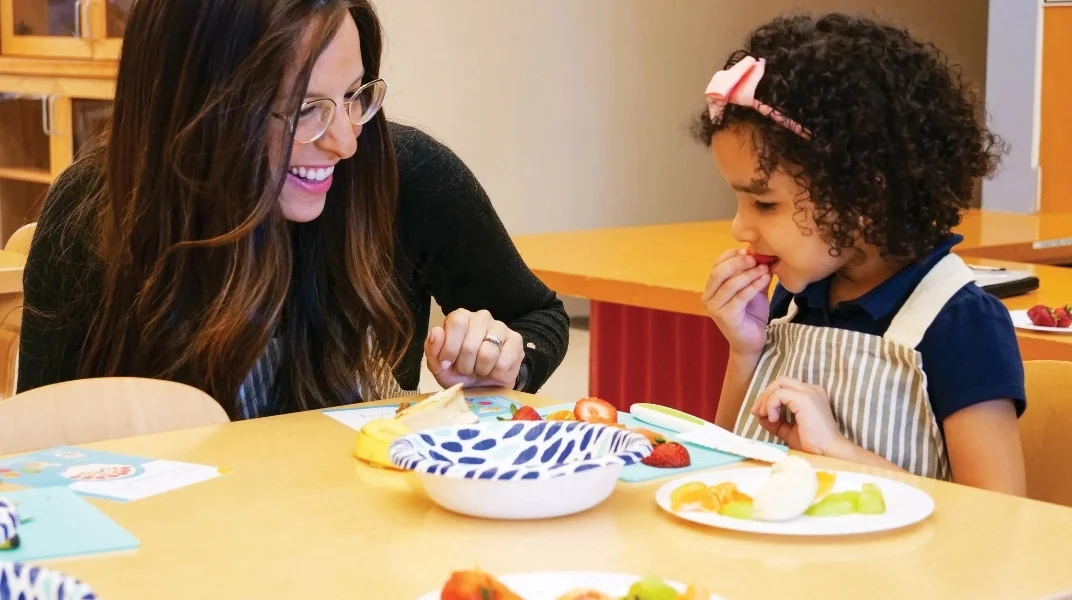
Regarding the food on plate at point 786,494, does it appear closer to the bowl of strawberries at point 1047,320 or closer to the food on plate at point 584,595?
the food on plate at point 584,595

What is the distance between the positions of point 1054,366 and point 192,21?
1084mm

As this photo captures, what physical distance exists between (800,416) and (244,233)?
2.20ft

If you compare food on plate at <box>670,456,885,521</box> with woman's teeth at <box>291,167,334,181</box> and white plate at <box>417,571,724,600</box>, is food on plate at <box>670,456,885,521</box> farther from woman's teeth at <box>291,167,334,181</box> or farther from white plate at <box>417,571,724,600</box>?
woman's teeth at <box>291,167,334,181</box>

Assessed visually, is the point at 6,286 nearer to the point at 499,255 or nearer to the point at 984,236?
the point at 499,255

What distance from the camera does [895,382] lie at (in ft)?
5.08

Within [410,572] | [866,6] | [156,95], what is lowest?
[410,572]

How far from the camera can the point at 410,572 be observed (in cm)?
98

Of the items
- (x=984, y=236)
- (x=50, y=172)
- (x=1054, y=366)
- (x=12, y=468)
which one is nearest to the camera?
(x=12, y=468)

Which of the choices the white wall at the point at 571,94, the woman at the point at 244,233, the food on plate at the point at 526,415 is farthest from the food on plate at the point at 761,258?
the white wall at the point at 571,94

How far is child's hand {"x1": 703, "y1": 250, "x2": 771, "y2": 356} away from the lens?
1.68 metres

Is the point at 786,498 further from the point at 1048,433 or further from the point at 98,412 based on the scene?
the point at 98,412

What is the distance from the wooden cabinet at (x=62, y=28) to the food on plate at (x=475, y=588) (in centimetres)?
415

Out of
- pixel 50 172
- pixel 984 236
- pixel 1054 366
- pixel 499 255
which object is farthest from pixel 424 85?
pixel 1054 366

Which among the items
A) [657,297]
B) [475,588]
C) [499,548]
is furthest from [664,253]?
[475,588]
